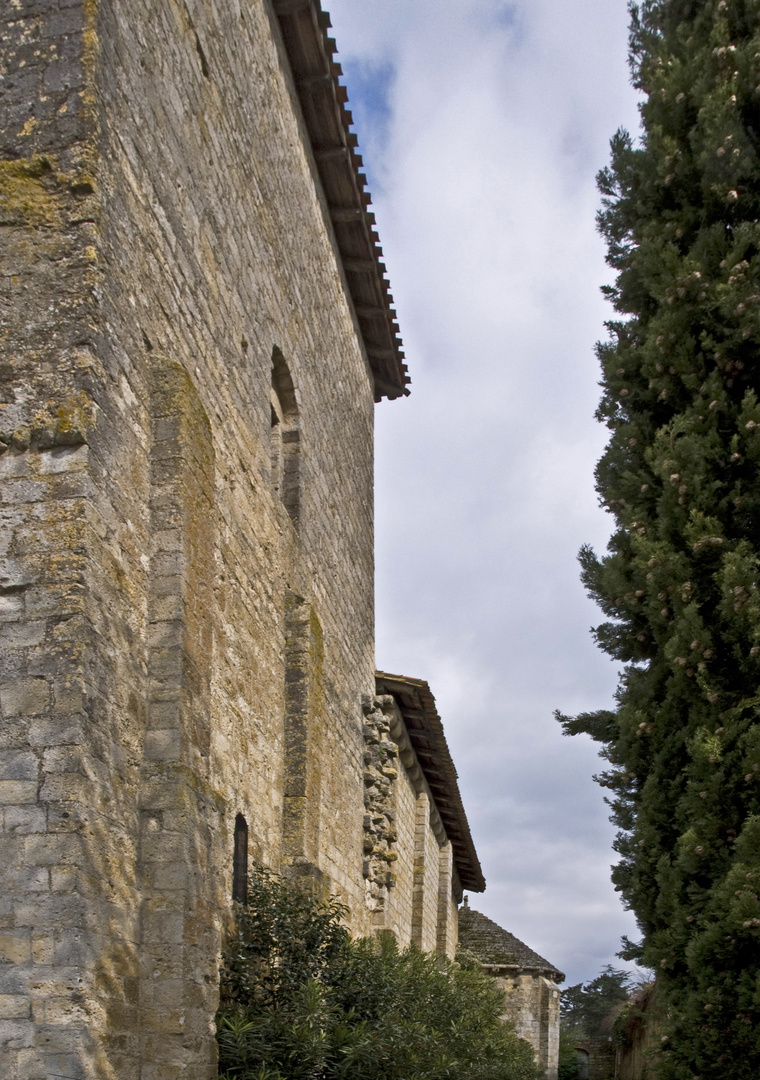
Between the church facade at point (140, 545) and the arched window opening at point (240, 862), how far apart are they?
0.03 metres

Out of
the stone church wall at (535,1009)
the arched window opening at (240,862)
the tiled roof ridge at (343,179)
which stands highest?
the tiled roof ridge at (343,179)

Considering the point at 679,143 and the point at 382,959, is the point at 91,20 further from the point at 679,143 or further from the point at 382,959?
the point at 382,959

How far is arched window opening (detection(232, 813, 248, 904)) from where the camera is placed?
21.7ft

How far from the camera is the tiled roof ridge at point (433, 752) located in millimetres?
13484

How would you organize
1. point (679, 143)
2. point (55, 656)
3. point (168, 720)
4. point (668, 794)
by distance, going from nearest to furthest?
point (55, 656) → point (168, 720) → point (668, 794) → point (679, 143)

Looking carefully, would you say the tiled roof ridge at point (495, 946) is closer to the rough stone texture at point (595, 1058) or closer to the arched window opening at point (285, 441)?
the rough stone texture at point (595, 1058)

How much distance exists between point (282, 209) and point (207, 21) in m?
2.22

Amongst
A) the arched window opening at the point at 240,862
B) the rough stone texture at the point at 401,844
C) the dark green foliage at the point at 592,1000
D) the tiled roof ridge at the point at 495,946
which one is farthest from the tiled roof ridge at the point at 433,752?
the dark green foliage at the point at 592,1000

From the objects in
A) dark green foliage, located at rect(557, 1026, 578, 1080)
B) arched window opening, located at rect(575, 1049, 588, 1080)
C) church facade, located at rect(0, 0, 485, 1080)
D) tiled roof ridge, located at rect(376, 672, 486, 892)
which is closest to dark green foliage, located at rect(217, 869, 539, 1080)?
church facade, located at rect(0, 0, 485, 1080)

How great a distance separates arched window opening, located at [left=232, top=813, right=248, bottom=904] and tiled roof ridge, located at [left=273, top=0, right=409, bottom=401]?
7.48 meters

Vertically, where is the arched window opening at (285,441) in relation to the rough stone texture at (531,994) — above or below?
above

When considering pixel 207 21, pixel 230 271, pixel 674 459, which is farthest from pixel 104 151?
pixel 674 459

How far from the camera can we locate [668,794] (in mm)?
6684

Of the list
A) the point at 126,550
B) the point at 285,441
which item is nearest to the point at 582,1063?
the point at 285,441
